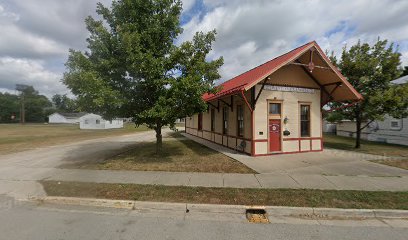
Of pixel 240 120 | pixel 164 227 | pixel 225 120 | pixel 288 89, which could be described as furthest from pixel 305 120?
pixel 164 227

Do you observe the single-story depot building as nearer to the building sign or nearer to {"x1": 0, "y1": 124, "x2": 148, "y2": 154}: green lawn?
the building sign

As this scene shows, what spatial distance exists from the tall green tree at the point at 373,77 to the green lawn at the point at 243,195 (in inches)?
396

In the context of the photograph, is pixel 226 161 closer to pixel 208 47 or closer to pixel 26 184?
pixel 208 47

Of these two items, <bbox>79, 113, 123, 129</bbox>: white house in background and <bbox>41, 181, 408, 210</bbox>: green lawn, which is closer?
<bbox>41, 181, 408, 210</bbox>: green lawn

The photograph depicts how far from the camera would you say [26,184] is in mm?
7477

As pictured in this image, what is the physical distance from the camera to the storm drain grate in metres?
4.96

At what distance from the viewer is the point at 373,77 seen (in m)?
14.9

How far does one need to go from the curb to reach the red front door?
24.3ft

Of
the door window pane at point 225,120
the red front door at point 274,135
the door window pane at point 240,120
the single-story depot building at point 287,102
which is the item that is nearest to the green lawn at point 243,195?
the single-story depot building at point 287,102

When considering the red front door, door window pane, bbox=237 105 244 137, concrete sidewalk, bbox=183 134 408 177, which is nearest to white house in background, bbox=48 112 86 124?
door window pane, bbox=237 105 244 137

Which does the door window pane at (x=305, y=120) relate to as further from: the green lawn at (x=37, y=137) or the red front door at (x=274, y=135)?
the green lawn at (x=37, y=137)

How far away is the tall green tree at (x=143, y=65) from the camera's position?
962 cm

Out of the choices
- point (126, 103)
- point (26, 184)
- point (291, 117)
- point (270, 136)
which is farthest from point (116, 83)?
point (291, 117)

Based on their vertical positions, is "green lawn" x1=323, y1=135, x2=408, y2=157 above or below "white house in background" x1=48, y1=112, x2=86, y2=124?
below
